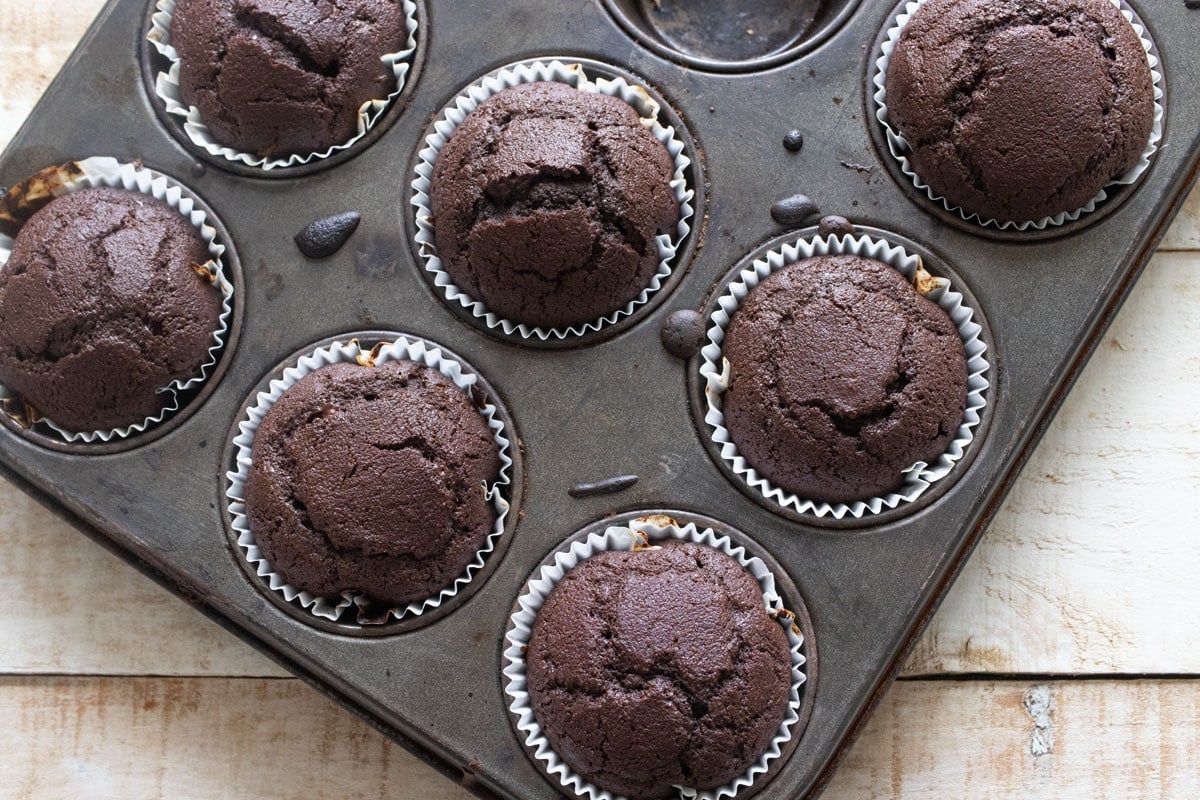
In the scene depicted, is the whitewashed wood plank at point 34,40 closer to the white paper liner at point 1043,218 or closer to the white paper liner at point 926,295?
the white paper liner at point 926,295

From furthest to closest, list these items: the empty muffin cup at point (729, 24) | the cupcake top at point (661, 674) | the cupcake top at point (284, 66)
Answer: the empty muffin cup at point (729, 24) → the cupcake top at point (284, 66) → the cupcake top at point (661, 674)

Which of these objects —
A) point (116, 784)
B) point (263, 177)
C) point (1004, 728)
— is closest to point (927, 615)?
point (1004, 728)

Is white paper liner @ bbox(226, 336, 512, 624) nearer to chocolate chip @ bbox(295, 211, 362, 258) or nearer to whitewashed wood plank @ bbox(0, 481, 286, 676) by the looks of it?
chocolate chip @ bbox(295, 211, 362, 258)

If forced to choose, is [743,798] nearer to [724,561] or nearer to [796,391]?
[724,561]

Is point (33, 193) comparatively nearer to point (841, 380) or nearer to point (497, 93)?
point (497, 93)

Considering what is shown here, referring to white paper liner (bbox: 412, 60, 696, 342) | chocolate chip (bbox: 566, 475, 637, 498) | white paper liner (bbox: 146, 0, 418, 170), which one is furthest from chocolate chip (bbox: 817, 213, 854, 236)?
white paper liner (bbox: 146, 0, 418, 170)

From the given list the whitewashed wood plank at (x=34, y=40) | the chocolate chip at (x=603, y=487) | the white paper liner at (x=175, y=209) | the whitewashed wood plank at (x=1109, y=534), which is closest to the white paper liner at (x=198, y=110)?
the white paper liner at (x=175, y=209)

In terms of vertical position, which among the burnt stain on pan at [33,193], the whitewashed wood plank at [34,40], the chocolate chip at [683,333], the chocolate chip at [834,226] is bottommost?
the chocolate chip at [683,333]
